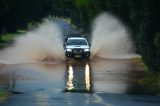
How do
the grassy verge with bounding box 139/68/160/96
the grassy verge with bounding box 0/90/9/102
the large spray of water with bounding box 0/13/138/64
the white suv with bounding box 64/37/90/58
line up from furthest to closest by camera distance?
the large spray of water with bounding box 0/13/138/64, the white suv with bounding box 64/37/90/58, the grassy verge with bounding box 139/68/160/96, the grassy verge with bounding box 0/90/9/102

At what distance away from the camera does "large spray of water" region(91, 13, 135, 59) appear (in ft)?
169

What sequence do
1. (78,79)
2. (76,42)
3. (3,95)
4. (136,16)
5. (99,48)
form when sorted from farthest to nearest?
(99,48)
(76,42)
(136,16)
(78,79)
(3,95)

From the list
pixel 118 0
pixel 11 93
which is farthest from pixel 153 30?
pixel 118 0

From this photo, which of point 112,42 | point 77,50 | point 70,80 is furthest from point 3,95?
point 112,42

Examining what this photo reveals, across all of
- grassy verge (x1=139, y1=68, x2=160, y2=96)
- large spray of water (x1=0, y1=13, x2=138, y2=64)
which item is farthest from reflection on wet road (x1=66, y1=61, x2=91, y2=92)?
large spray of water (x1=0, y1=13, x2=138, y2=64)

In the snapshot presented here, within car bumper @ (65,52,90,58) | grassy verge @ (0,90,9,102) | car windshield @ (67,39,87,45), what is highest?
car windshield @ (67,39,87,45)

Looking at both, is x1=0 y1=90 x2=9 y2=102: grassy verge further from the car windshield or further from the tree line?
the car windshield

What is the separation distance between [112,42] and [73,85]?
2859cm

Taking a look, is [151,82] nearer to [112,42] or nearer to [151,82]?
[151,82]

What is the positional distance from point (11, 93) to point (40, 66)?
1547cm

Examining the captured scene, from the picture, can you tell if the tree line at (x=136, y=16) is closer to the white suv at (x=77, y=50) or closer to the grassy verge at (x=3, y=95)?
the white suv at (x=77, y=50)

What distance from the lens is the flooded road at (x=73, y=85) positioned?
20516mm

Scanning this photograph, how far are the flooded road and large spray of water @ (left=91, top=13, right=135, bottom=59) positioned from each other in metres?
10.8

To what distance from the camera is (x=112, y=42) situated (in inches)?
2179
